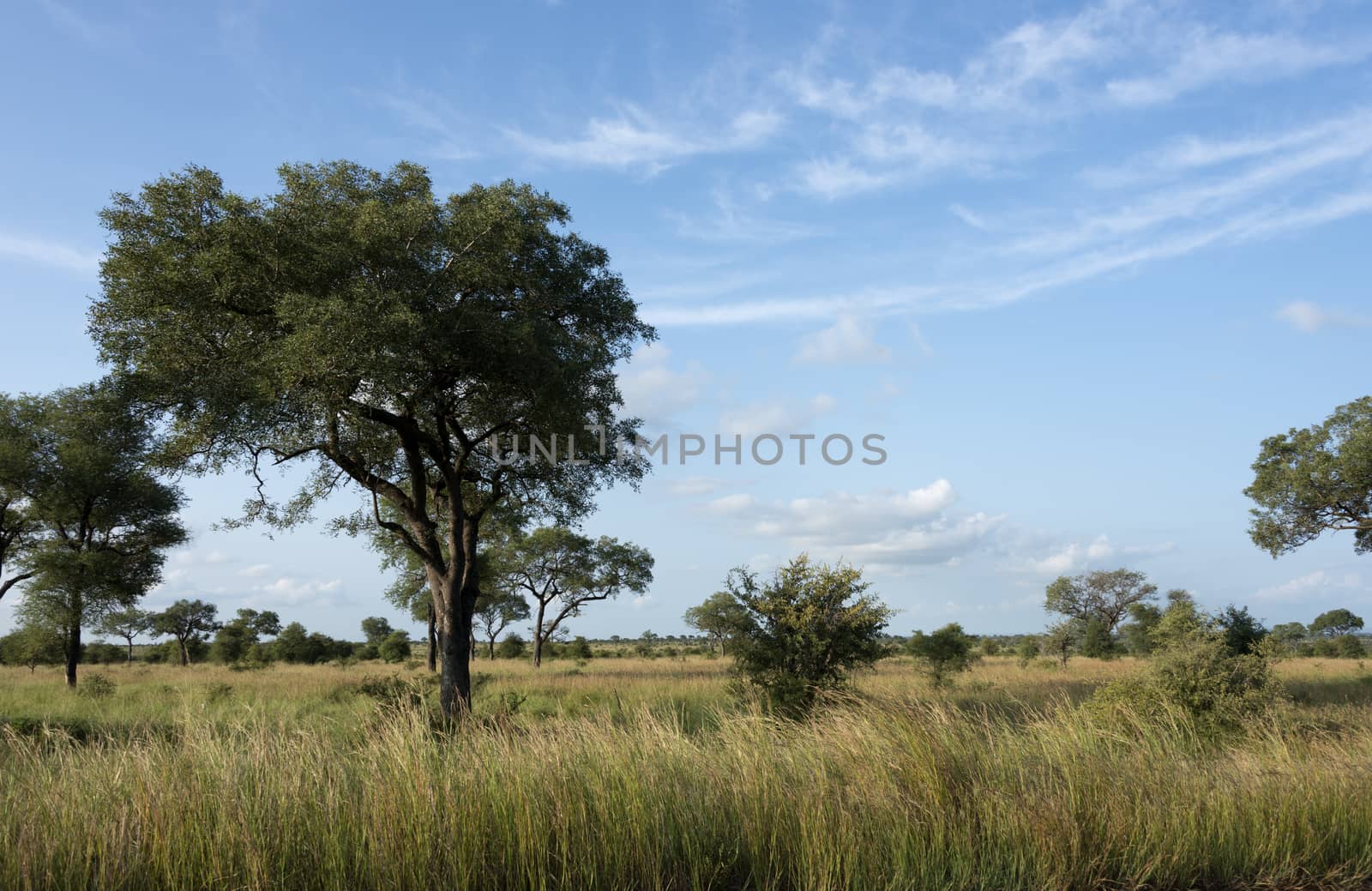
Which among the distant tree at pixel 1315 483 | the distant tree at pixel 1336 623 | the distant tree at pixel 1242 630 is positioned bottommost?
the distant tree at pixel 1336 623

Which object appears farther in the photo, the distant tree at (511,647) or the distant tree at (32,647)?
the distant tree at (511,647)

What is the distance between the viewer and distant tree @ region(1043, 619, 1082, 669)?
149ft

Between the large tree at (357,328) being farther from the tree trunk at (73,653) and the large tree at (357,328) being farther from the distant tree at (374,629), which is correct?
the distant tree at (374,629)

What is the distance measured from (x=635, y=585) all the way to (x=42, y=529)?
29.5 m

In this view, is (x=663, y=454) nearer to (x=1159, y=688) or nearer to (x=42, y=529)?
(x=1159, y=688)

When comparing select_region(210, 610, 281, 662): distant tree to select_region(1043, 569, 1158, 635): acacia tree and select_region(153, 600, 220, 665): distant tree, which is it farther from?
select_region(1043, 569, 1158, 635): acacia tree

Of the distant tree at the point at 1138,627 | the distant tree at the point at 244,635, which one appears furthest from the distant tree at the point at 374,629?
the distant tree at the point at 1138,627

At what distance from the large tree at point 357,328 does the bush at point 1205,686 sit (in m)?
10.7

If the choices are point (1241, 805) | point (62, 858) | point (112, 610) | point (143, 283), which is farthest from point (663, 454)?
point (112, 610)

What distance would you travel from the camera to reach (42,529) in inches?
1061

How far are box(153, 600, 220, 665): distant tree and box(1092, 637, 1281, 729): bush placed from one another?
70.4m

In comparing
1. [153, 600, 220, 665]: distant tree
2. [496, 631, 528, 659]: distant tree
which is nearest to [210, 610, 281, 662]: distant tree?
[153, 600, 220, 665]: distant tree

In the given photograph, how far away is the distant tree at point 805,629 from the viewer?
16.7m

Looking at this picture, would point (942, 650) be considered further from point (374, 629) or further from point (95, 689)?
point (374, 629)
